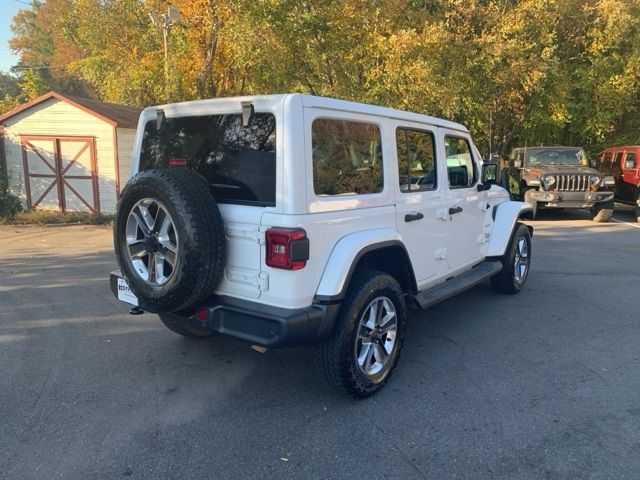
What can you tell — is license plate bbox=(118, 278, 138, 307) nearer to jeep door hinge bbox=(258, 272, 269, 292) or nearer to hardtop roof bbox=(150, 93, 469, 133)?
jeep door hinge bbox=(258, 272, 269, 292)

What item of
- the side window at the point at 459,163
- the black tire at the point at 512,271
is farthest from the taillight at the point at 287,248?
the black tire at the point at 512,271

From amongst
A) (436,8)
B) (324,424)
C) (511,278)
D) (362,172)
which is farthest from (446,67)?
(324,424)

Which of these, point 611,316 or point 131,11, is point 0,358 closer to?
point 611,316

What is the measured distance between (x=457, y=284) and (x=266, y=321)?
2288mm

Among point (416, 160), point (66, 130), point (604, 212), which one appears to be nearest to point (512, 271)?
point (416, 160)

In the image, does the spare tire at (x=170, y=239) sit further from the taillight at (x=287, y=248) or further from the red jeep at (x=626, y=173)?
the red jeep at (x=626, y=173)

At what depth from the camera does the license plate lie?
143 inches

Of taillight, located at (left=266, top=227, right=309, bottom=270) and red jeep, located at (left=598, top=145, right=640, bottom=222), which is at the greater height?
red jeep, located at (left=598, top=145, right=640, bottom=222)

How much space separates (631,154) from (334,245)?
13.5 meters

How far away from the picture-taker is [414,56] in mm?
13109

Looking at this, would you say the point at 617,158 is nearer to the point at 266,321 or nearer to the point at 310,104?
the point at 310,104

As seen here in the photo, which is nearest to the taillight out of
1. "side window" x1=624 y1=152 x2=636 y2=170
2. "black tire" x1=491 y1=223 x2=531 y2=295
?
"black tire" x1=491 y1=223 x2=531 y2=295

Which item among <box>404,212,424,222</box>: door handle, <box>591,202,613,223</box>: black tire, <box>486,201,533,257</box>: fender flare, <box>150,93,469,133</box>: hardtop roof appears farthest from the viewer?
<box>591,202,613,223</box>: black tire

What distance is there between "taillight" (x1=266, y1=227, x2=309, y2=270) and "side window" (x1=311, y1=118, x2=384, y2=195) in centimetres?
34
